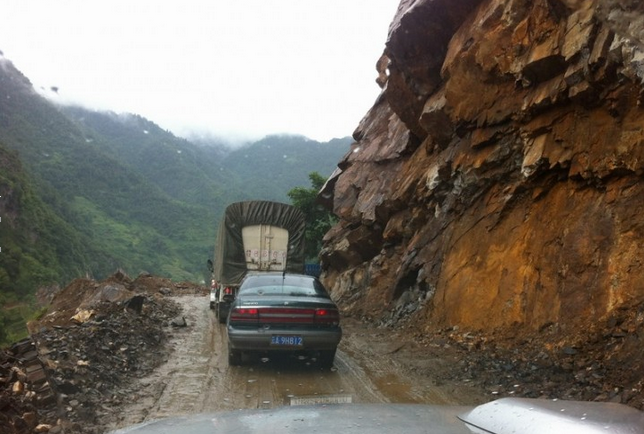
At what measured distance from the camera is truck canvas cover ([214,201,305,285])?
1669 cm

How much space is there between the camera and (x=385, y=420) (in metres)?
2.46

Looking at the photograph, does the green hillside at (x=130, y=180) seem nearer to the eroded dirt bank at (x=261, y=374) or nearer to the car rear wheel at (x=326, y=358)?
the eroded dirt bank at (x=261, y=374)

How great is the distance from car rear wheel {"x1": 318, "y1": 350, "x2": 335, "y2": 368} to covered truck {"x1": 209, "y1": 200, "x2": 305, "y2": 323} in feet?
25.0

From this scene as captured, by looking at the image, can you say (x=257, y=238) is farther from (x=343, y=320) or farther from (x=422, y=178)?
(x=422, y=178)

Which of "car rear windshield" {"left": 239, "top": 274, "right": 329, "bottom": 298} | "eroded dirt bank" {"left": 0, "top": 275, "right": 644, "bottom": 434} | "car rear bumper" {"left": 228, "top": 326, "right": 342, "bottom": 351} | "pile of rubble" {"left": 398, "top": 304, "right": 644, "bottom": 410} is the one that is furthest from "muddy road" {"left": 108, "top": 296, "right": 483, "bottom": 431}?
"car rear windshield" {"left": 239, "top": 274, "right": 329, "bottom": 298}

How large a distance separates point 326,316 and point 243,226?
861 centimetres

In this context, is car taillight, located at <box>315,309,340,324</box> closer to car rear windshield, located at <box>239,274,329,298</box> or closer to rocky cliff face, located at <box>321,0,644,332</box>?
car rear windshield, located at <box>239,274,329,298</box>

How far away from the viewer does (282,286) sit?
966 cm

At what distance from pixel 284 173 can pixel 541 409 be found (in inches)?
4663

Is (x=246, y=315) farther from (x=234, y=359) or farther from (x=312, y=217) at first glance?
(x=312, y=217)

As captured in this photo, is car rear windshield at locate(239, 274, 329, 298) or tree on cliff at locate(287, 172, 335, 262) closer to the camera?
car rear windshield at locate(239, 274, 329, 298)

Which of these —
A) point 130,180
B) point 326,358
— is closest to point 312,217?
point 326,358

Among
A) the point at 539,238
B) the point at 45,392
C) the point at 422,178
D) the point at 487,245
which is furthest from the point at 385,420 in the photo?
the point at 422,178

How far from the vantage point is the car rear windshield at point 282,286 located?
9.42 m
